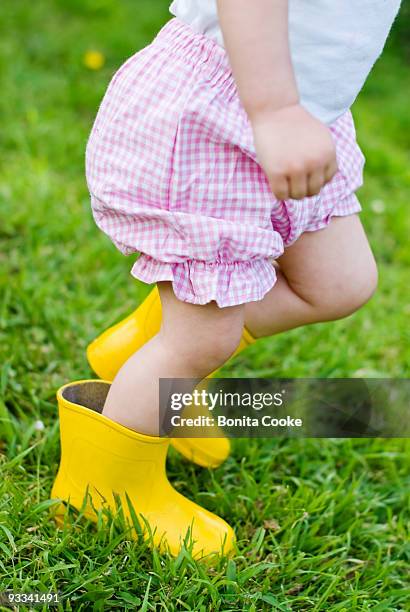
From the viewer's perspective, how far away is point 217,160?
1214 millimetres

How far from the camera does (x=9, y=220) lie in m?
2.26

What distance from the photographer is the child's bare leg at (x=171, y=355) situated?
1.30 meters

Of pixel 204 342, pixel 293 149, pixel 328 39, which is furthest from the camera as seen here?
pixel 204 342

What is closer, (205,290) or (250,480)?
(205,290)

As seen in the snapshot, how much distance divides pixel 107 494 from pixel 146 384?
0.71ft

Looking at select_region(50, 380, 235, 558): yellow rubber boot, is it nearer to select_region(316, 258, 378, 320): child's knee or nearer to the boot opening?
the boot opening

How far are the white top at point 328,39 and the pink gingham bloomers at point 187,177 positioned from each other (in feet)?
0.18

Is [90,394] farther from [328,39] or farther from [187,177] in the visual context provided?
[328,39]

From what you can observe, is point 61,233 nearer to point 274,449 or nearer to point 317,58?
point 274,449

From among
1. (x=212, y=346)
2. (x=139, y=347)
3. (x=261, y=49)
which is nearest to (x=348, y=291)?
(x=212, y=346)

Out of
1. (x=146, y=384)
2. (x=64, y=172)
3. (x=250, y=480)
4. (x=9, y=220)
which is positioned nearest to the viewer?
(x=146, y=384)

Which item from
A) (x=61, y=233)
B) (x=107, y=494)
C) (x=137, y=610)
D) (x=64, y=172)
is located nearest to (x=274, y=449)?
(x=107, y=494)

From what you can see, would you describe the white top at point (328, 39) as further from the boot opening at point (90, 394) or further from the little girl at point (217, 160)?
the boot opening at point (90, 394)

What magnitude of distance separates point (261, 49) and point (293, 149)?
130mm
